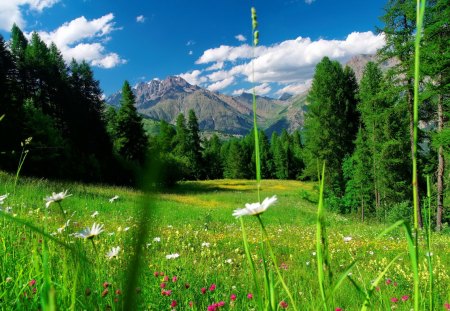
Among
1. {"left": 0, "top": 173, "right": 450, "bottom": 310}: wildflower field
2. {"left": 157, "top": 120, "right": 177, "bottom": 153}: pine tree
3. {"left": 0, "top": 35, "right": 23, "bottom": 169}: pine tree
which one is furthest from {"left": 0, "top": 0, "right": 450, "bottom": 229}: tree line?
{"left": 157, "top": 120, "right": 177, "bottom": 153}: pine tree

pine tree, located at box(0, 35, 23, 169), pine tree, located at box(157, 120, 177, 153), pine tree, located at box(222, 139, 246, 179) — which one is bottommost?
pine tree, located at box(222, 139, 246, 179)

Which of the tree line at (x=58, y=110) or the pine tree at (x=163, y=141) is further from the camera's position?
the tree line at (x=58, y=110)

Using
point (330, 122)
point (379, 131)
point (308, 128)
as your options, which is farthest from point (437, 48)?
point (308, 128)

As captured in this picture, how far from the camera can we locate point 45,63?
35719mm

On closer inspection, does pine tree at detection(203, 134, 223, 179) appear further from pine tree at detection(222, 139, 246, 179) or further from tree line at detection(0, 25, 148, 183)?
tree line at detection(0, 25, 148, 183)

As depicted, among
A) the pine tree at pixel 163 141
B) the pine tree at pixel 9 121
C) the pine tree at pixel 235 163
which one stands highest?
the pine tree at pixel 9 121

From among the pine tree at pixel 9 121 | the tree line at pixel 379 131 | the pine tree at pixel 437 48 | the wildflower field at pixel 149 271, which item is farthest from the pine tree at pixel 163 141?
the pine tree at pixel 9 121

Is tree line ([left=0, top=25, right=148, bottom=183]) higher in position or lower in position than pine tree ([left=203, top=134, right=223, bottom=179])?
higher

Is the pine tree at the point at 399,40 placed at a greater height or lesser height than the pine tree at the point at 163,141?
greater

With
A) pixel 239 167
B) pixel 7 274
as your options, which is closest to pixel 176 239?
pixel 7 274

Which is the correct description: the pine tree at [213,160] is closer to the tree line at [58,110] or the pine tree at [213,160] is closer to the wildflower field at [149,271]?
the tree line at [58,110]

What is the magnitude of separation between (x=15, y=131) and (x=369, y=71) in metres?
26.4

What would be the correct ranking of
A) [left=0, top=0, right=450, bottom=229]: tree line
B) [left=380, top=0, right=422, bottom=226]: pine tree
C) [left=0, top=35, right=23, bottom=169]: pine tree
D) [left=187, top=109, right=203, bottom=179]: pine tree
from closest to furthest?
[left=380, top=0, right=422, bottom=226]: pine tree, [left=0, top=35, right=23, bottom=169]: pine tree, [left=0, top=0, right=450, bottom=229]: tree line, [left=187, top=109, right=203, bottom=179]: pine tree

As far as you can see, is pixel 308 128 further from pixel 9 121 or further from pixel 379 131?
pixel 9 121
